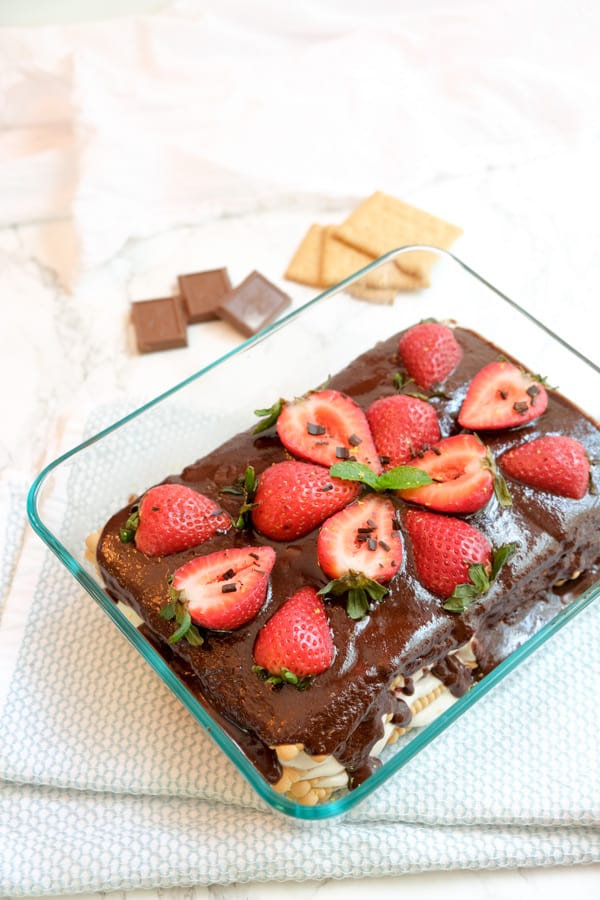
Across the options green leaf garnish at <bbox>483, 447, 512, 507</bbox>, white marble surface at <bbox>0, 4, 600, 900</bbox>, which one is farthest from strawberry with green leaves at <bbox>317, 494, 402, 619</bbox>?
white marble surface at <bbox>0, 4, 600, 900</bbox>

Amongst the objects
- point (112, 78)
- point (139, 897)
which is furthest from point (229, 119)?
point (139, 897)

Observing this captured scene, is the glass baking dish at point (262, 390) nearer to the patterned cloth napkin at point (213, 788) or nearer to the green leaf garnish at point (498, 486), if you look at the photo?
the patterned cloth napkin at point (213, 788)

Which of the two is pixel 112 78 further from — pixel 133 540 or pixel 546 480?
pixel 546 480

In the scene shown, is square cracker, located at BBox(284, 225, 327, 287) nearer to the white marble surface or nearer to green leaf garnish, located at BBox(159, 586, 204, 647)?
the white marble surface

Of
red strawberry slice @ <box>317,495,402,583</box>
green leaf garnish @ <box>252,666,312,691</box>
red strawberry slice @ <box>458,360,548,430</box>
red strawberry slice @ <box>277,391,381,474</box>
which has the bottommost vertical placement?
green leaf garnish @ <box>252,666,312,691</box>

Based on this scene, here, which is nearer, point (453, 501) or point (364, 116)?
point (453, 501)

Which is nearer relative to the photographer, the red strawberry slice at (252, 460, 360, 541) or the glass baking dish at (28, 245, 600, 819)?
the red strawberry slice at (252, 460, 360, 541)

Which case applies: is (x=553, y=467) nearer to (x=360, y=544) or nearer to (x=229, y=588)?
(x=360, y=544)
